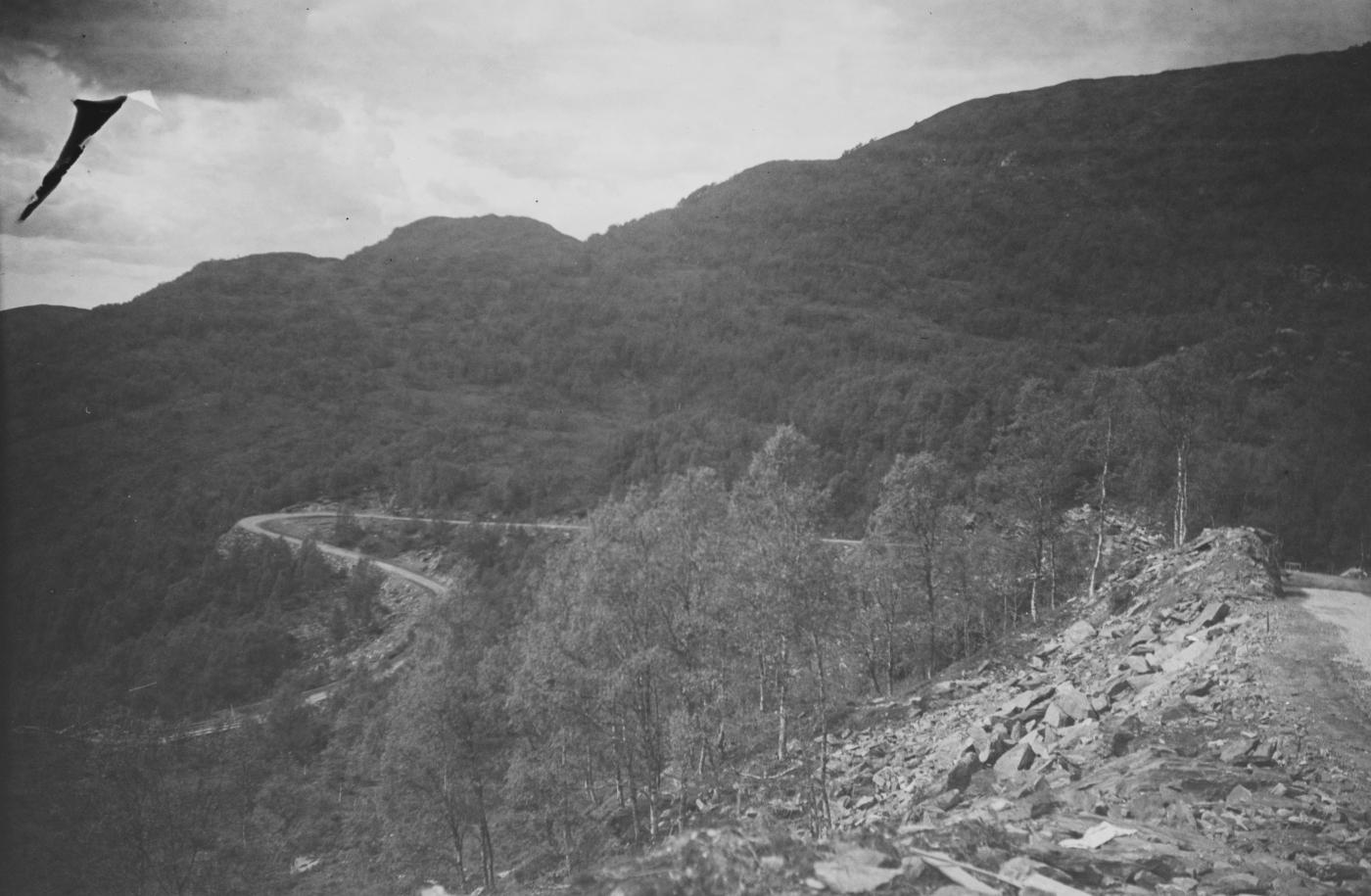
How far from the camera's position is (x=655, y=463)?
86.5 meters

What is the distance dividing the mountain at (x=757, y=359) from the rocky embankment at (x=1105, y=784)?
1463cm

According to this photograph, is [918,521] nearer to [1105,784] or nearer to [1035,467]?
[1035,467]

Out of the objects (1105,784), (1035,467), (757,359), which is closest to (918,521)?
(1035,467)

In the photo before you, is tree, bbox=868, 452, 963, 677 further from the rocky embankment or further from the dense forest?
the rocky embankment

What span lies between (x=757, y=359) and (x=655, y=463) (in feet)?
156

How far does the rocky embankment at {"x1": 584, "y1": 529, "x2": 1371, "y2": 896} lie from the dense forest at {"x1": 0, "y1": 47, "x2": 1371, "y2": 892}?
3.95 meters

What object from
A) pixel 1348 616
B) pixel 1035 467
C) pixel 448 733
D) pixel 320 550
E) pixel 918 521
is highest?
pixel 1035 467

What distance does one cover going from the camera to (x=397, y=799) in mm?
24469

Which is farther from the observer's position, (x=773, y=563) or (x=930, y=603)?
(x=930, y=603)

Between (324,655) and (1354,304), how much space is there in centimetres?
14174

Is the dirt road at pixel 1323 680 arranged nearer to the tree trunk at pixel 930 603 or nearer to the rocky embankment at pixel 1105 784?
the rocky embankment at pixel 1105 784

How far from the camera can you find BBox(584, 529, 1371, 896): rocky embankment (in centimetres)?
1007

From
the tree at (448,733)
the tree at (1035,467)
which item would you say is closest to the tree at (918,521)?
the tree at (1035,467)

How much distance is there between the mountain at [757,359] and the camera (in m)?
74.8
